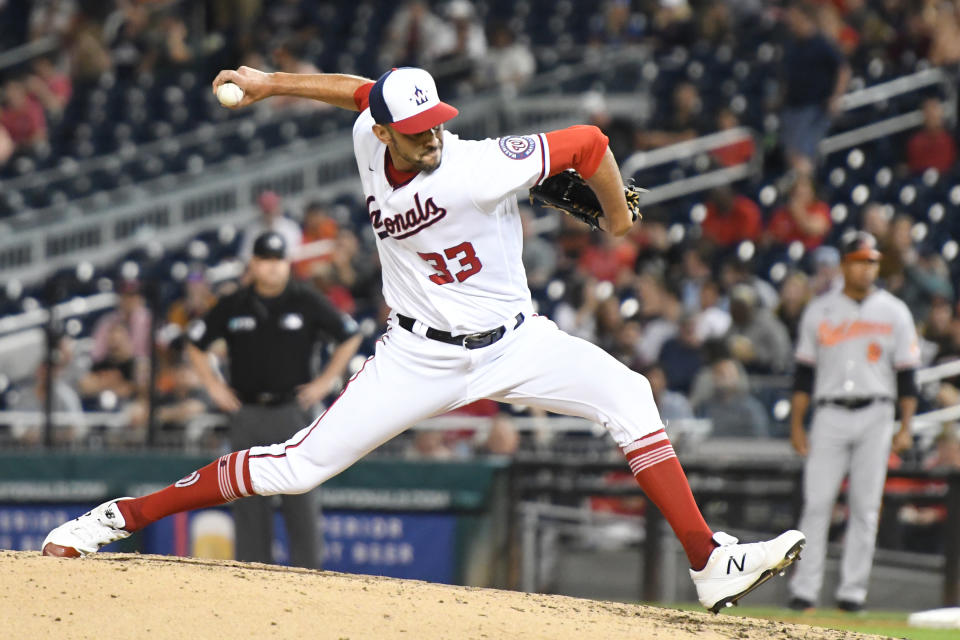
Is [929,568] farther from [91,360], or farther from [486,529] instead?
[91,360]

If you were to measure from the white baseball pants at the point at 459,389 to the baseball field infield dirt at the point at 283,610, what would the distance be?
45 cm

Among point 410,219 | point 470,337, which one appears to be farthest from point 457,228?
point 470,337

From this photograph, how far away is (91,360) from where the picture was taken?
11.3 meters

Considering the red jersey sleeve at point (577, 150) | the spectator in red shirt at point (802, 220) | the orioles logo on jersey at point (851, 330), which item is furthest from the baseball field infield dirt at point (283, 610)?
the spectator in red shirt at point (802, 220)

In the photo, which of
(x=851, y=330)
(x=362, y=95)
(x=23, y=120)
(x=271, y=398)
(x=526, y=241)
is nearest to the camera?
(x=362, y=95)

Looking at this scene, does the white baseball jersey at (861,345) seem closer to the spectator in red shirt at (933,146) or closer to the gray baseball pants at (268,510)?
the gray baseball pants at (268,510)

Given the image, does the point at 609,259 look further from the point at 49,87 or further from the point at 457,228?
the point at 457,228

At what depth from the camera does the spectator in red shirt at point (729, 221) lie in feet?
40.8

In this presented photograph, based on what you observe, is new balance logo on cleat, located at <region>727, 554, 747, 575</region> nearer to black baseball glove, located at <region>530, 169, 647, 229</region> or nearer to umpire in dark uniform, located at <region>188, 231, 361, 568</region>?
black baseball glove, located at <region>530, 169, 647, 229</region>

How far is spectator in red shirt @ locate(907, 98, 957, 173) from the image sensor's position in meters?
12.9

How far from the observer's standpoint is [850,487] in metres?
7.80

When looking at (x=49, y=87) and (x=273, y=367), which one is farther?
(x=49, y=87)

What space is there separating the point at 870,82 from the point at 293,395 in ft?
28.2

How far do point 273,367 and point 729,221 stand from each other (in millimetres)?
6073
